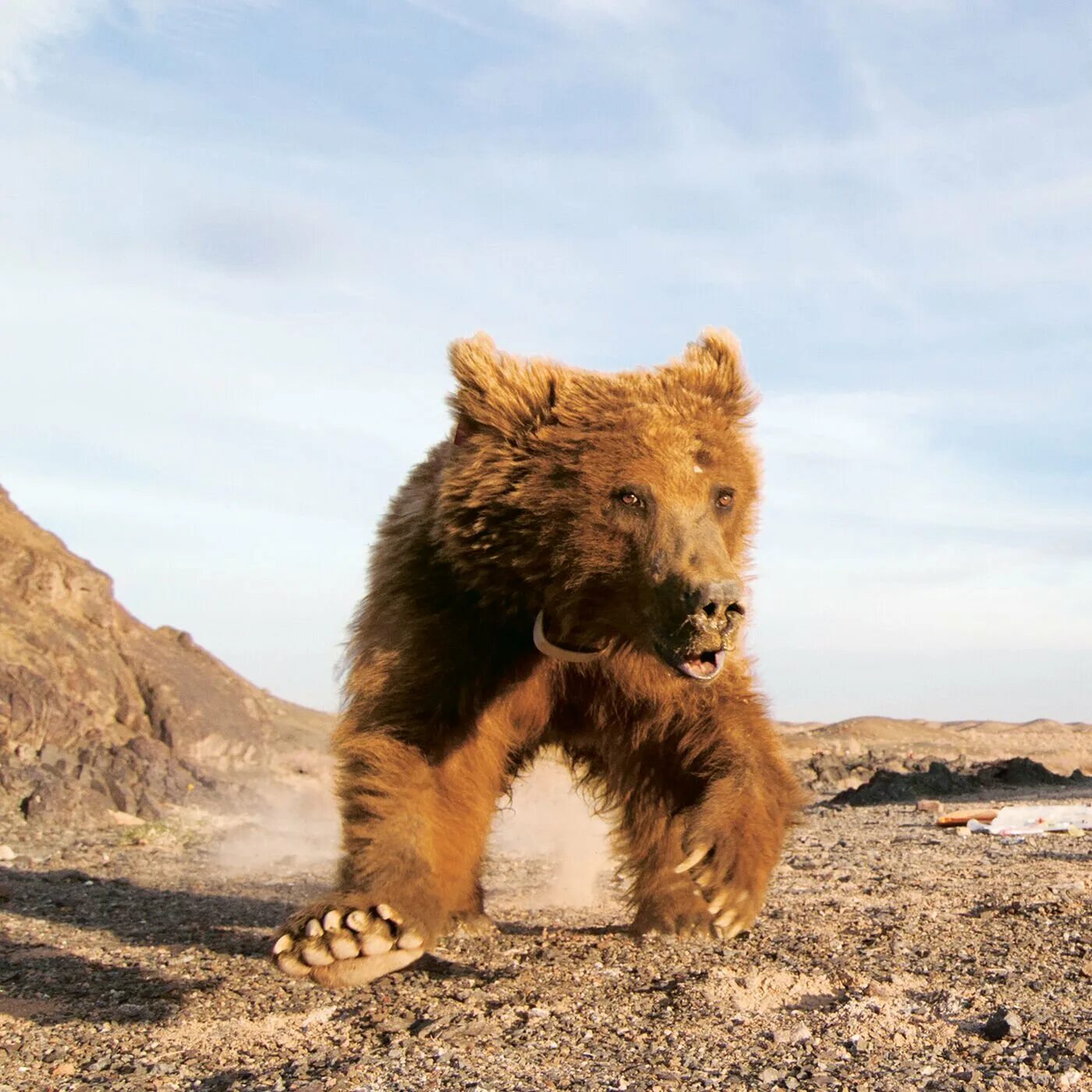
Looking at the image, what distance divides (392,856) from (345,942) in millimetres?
426

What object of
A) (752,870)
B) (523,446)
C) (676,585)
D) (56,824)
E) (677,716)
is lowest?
(56,824)

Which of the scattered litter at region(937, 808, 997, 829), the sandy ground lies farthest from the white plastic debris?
the sandy ground

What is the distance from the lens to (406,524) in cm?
532

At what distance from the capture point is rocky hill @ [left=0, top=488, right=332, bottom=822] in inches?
435

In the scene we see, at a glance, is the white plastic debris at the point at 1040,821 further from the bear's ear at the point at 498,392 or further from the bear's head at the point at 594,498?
the bear's ear at the point at 498,392

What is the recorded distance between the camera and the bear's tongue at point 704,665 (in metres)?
4.19

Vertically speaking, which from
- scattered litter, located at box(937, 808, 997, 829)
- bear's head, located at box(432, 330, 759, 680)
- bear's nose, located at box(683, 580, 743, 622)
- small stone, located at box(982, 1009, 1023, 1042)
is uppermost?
bear's head, located at box(432, 330, 759, 680)

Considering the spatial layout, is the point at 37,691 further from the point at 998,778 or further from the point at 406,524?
the point at 998,778

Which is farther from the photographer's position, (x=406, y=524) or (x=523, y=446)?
(x=406, y=524)

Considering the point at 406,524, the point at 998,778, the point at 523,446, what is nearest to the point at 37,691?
the point at 406,524

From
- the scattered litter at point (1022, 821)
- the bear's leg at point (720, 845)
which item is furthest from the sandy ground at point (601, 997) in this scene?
the scattered litter at point (1022, 821)

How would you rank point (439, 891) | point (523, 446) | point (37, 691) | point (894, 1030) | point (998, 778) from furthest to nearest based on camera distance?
point (998, 778)
point (37, 691)
point (523, 446)
point (439, 891)
point (894, 1030)

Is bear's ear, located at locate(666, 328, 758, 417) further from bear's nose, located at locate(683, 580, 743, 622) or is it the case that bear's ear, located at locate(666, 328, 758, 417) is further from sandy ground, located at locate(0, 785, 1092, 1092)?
sandy ground, located at locate(0, 785, 1092, 1092)

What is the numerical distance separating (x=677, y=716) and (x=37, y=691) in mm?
8369
